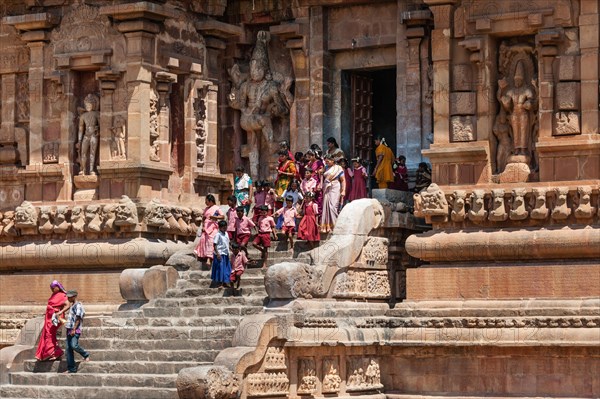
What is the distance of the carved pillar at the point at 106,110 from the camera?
34.3 metres

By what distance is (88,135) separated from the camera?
3475cm

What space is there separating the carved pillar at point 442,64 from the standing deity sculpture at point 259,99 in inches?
189


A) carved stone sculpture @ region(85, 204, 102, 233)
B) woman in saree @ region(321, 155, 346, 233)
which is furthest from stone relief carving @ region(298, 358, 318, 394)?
carved stone sculpture @ region(85, 204, 102, 233)

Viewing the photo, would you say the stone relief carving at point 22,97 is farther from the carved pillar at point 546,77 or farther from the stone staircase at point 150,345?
the carved pillar at point 546,77

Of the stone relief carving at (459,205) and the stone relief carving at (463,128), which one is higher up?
the stone relief carving at (463,128)

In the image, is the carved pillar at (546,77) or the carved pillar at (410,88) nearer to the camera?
the carved pillar at (546,77)

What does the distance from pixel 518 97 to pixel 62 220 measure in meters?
9.26

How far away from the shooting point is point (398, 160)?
110 ft

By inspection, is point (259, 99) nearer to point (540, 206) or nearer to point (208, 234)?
point (208, 234)

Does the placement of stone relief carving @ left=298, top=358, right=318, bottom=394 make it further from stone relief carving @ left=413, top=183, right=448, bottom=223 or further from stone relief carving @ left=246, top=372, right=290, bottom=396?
stone relief carving @ left=413, top=183, right=448, bottom=223

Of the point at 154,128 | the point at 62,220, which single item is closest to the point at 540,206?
the point at 154,128

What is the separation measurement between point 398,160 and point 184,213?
4297mm

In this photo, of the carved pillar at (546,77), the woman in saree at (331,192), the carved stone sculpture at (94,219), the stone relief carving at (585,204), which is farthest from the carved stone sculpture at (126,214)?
the stone relief carving at (585,204)

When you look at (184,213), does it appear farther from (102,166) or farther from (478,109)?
(478,109)
